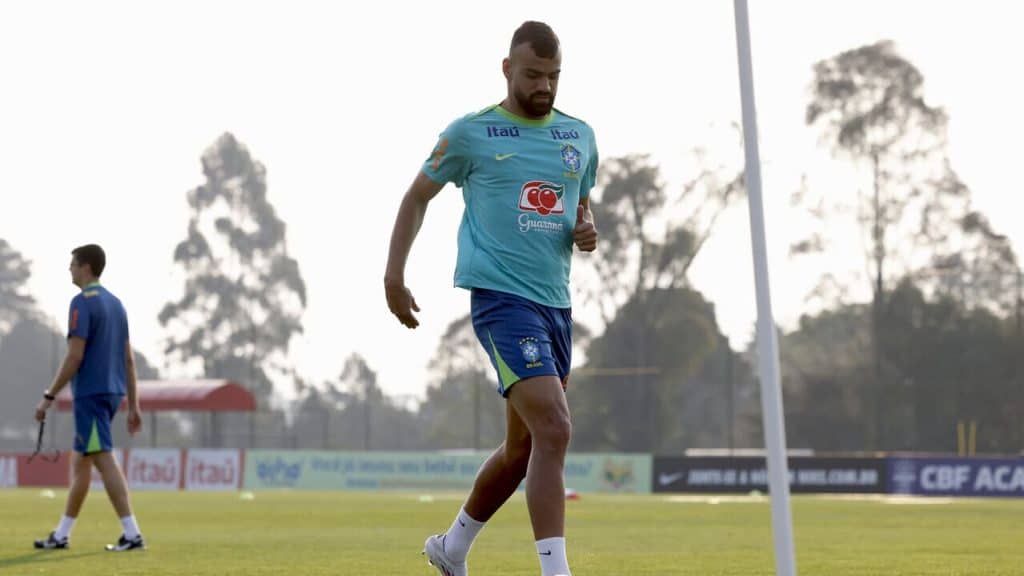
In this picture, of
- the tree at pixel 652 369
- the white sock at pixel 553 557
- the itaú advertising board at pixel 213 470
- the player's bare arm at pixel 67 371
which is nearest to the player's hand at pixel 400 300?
the white sock at pixel 553 557

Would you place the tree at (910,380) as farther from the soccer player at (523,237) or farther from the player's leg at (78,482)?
the soccer player at (523,237)

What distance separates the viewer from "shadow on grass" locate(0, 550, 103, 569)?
9922 mm

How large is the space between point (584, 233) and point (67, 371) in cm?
548

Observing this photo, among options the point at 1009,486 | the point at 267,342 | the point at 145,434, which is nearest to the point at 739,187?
the point at 267,342

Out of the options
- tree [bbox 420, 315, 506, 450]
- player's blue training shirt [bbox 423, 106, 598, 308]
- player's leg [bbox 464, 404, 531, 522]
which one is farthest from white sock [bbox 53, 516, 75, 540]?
tree [bbox 420, 315, 506, 450]

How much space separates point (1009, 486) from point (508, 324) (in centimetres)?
2913

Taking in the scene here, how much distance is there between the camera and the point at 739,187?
59.4 metres

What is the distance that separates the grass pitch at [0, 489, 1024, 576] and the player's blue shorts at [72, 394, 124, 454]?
66cm

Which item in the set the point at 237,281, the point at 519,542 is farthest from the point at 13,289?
the point at 519,542

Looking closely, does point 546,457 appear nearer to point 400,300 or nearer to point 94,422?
point 400,300

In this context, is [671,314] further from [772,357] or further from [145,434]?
[772,357]

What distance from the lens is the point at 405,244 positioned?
21.0 ft

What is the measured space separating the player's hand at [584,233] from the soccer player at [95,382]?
17.9 feet

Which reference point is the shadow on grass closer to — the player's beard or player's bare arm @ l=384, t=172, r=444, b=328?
player's bare arm @ l=384, t=172, r=444, b=328
